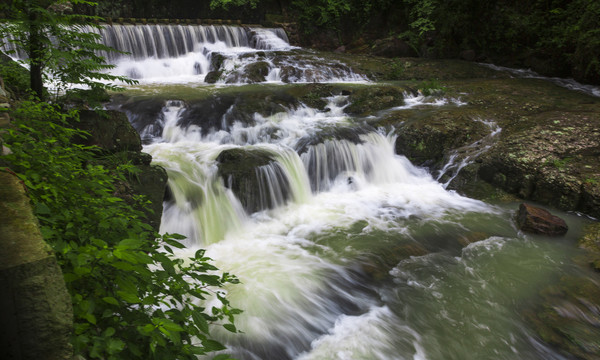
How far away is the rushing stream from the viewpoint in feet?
11.1

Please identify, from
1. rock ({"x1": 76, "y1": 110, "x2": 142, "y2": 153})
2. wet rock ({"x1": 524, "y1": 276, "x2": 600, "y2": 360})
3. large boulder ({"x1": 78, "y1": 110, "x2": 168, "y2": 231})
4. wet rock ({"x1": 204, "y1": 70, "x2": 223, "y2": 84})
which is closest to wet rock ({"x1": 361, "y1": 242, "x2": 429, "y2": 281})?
wet rock ({"x1": 524, "y1": 276, "x2": 600, "y2": 360})

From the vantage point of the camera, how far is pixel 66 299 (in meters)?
1.32

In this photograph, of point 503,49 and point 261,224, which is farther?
point 503,49

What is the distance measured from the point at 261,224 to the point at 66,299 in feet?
14.4

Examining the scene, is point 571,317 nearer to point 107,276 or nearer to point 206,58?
point 107,276

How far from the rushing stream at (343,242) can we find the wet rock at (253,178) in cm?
4

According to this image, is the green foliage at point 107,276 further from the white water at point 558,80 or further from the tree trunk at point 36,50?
the white water at point 558,80

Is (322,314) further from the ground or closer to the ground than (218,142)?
closer to the ground

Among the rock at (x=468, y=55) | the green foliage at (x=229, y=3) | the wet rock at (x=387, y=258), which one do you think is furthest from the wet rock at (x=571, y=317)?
the green foliage at (x=229, y=3)

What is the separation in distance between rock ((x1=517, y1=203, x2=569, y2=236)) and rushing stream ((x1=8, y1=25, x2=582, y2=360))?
17 cm

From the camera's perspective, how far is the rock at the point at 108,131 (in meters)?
4.69

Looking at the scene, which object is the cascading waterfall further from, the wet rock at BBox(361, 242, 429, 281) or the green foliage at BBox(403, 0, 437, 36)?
the green foliage at BBox(403, 0, 437, 36)

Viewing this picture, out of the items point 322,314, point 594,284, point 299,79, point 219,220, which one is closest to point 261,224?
point 219,220

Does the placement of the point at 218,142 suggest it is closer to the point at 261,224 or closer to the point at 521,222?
the point at 261,224
